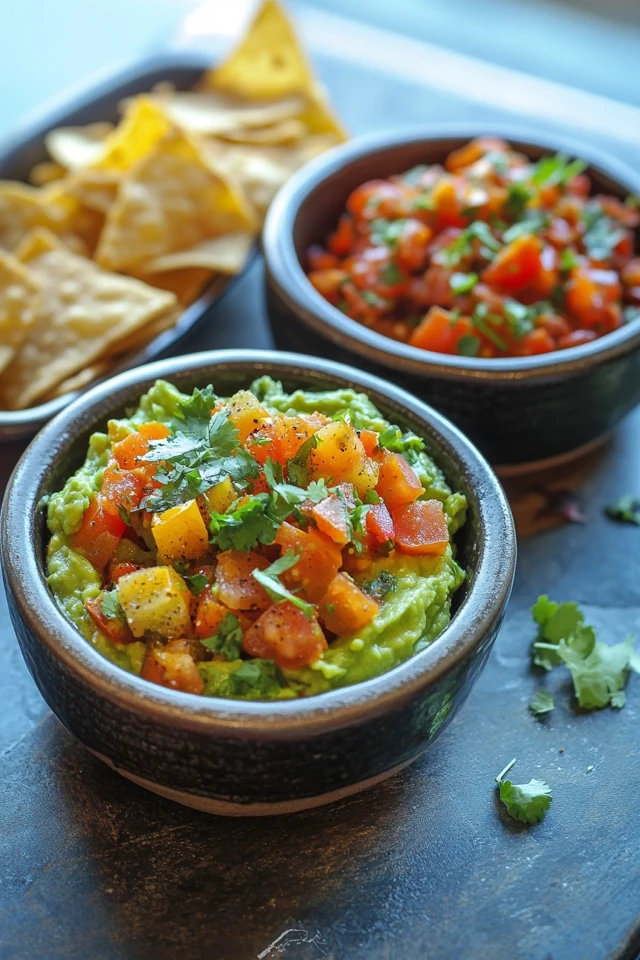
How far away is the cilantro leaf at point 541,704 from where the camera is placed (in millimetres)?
2418

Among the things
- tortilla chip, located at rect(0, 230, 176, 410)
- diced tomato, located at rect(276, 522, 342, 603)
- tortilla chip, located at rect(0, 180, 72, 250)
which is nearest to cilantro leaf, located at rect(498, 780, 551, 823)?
diced tomato, located at rect(276, 522, 342, 603)

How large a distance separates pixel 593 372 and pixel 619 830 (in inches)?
44.9

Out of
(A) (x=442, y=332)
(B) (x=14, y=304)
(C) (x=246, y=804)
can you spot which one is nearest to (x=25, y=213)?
(B) (x=14, y=304)

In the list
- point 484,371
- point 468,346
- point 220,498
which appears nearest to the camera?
point 220,498

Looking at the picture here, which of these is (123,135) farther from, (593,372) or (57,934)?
(57,934)

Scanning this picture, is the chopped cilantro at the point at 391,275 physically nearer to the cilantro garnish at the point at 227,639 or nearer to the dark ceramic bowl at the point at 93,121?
the dark ceramic bowl at the point at 93,121

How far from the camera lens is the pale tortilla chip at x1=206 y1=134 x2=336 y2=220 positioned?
11.7 feet

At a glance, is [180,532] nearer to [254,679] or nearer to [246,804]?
[254,679]

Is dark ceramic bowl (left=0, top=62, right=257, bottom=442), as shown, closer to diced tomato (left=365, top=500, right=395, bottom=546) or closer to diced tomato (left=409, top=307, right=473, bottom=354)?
diced tomato (left=409, top=307, right=473, bottom=354)

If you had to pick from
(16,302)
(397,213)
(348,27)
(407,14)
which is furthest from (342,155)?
(407,14)

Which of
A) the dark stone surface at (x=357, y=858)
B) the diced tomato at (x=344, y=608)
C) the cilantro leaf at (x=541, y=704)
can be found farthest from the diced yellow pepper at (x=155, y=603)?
the cilantro leaf at (x=541, y=704)

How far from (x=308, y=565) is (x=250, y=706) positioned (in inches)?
→ 11.4

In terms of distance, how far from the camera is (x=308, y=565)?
1.97 metres

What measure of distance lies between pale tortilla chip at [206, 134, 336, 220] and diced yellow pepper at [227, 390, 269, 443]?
1498mm
